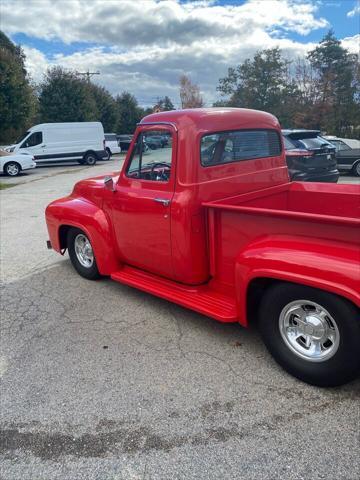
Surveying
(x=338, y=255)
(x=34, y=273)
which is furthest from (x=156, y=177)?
(x=34, y=273)

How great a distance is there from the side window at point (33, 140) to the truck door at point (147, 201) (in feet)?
64.7

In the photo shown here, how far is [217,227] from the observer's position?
323cm

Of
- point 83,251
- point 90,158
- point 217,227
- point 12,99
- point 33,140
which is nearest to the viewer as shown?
point 217,227

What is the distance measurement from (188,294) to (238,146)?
1542 millimetres

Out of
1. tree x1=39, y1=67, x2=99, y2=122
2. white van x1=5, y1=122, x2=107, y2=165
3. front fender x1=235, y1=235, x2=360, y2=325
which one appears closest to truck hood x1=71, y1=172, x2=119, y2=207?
front fender x1=235, y1=235, x2=360, y2=325

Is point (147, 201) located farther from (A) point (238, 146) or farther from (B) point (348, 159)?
(B) point (348, 159)

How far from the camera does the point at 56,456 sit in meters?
2.32

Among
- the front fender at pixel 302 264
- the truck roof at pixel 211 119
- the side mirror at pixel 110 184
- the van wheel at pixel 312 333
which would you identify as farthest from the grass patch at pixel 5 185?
the van wheel at pixel 312 333

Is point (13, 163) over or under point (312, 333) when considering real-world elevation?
over

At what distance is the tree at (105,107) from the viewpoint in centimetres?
3600

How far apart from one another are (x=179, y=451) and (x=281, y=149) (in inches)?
128

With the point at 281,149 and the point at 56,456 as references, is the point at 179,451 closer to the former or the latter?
the point at 56,456

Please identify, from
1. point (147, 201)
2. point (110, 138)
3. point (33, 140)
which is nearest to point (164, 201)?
point (147, 201)

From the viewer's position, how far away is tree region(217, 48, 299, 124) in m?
42.1
